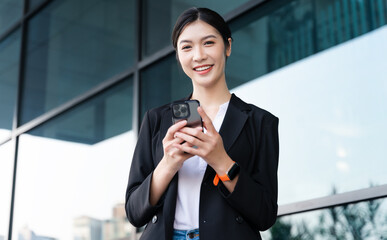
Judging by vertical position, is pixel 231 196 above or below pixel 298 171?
below

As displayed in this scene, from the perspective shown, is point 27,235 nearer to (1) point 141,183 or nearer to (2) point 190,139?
(1) point 141,183

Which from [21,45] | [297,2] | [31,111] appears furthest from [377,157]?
[21,45]

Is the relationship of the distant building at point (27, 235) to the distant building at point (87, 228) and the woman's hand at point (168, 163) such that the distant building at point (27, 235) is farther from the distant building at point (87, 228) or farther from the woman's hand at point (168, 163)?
the woman's hand at point (168, 163)

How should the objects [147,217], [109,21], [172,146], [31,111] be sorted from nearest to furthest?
[172,146]
[147,217]
[109,21]
[31,111]

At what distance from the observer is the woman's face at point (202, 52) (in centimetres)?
157

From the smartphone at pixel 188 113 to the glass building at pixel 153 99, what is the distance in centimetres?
190

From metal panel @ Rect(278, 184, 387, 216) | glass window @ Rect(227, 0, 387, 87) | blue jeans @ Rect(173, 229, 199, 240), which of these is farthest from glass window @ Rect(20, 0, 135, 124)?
blue jeans @ Rect(173, 229, 199, 240)

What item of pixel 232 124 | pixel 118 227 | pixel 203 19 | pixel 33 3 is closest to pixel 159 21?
pixel 118 227

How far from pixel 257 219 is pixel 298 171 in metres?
1.99

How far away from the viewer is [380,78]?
310 cm

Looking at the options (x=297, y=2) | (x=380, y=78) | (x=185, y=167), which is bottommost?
(x=185, y=167)

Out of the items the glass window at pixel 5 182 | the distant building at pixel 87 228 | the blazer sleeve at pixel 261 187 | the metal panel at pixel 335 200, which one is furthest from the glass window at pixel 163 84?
the blazer sleeve at pixel 261 187

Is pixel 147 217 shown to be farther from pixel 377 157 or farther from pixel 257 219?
pixel 377 157

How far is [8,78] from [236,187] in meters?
6.20
